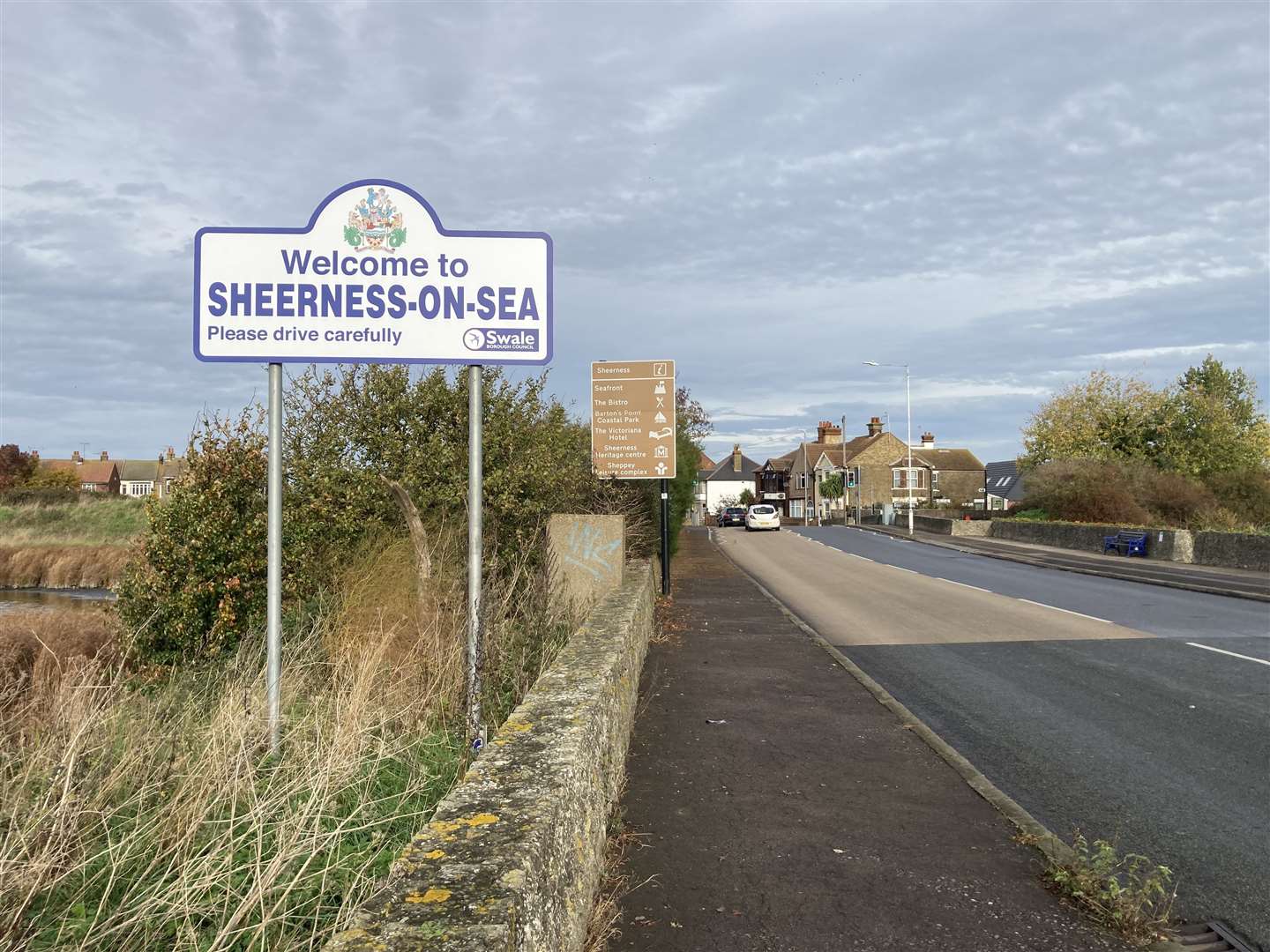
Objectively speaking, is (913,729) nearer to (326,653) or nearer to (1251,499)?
(326,653)

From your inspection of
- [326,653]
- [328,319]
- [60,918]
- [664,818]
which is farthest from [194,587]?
[60,918]

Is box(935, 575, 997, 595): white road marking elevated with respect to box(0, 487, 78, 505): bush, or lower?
lower

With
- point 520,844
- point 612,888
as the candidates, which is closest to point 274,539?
point 612,888

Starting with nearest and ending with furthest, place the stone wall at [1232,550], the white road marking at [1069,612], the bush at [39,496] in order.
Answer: the white road marking at [1069,612] → the stone wall at [1232,550] → the bush at [39,496]

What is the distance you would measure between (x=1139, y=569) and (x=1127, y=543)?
17.9 feet

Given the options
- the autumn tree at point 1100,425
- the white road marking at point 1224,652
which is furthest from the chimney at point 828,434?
the white road marking at point 1224,652

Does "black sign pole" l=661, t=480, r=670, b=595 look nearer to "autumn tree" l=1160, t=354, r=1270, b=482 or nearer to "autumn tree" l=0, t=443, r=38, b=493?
"autumn tree" l=1160, t=354, r=1270, b=482

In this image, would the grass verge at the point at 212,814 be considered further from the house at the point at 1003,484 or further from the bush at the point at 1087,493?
the house at the point at 1003,484

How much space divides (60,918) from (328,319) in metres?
3.56

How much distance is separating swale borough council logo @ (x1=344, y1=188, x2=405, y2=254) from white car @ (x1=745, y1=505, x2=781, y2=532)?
5066 cm

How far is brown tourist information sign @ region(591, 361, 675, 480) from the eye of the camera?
57.2 ft

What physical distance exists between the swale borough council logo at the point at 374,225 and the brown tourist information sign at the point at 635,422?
11.6m

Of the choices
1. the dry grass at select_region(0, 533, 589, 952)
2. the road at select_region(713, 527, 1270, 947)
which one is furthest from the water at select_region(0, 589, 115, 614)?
the road at select_region(713, 527, 1270, 947)

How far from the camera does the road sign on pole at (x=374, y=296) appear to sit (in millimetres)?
5598
